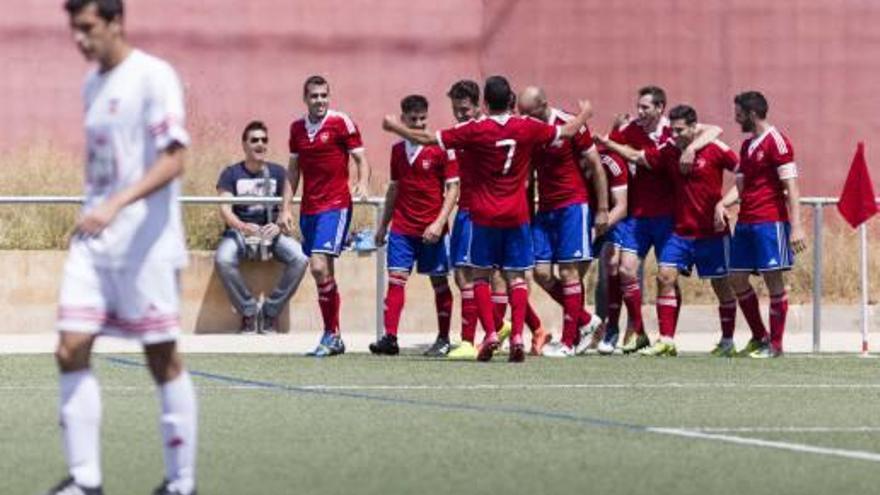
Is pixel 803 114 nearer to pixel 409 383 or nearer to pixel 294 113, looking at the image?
pixel 294 113

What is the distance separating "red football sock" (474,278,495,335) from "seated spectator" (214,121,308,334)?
456cm

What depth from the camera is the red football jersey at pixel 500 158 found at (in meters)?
18.3

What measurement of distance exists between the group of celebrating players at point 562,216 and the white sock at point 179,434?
8.72 m

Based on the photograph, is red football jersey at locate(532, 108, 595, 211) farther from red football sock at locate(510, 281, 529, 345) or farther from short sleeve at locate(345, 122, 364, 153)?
short sleeve at locate(345, 122, 364, 153)

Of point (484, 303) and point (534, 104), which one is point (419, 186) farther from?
point (484, 303)

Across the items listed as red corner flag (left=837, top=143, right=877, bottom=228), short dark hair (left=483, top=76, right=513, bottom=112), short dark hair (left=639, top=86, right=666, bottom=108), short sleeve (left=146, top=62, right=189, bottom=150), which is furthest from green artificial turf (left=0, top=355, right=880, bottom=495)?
short dark hair (left=639, top=86, right=666, bottom=108)

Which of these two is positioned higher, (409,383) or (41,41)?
(41,41)

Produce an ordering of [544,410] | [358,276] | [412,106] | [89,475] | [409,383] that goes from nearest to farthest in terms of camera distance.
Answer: [89,475] → [544,410] → [409,383] → [412,106] → [358,276]

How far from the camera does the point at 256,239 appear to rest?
23172 mm

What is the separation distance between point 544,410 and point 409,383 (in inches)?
94.0

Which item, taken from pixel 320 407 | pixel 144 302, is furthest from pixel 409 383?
pixel 144 302

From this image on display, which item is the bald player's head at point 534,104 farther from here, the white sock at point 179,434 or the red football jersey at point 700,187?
the white sock at point 179,434

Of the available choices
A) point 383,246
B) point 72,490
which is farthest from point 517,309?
point 72,490

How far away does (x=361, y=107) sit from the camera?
29.8 metres
